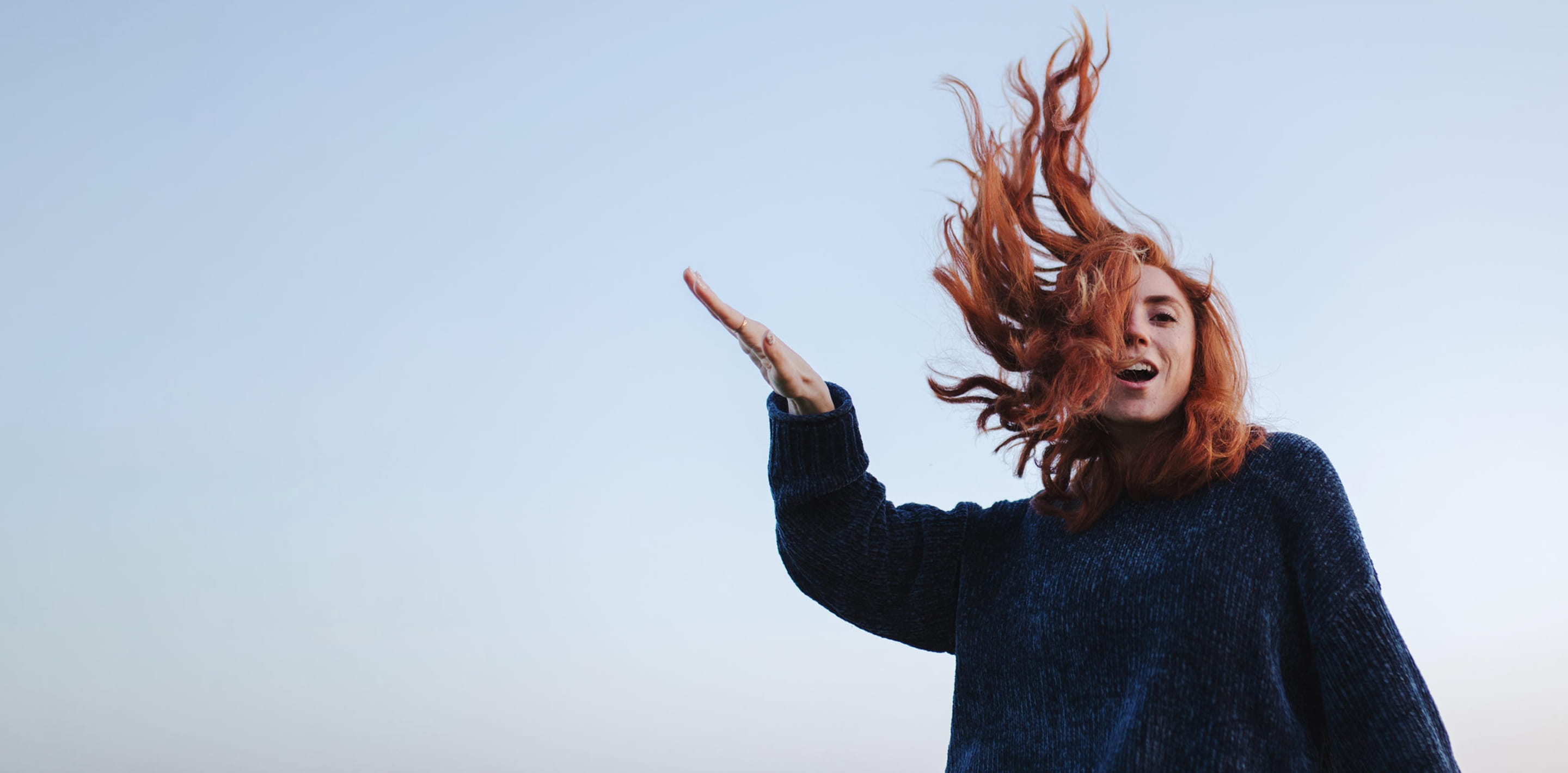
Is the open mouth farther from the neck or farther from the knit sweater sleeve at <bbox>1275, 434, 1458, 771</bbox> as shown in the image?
the knit sweater sleeve at <bbox>1275, 434, 1458, 771</bbox>

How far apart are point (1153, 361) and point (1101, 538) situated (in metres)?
0.31

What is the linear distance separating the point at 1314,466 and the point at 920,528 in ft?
2.40

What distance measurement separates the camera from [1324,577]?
194 centimetres

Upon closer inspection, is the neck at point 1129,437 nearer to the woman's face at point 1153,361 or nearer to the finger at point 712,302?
the woman's face at point 1153,361

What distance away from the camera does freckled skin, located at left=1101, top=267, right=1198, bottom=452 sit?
85.4 inches

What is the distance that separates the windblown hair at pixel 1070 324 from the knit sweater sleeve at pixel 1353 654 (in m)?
0.16

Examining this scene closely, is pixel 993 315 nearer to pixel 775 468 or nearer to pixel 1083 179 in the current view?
pixel 1083 179

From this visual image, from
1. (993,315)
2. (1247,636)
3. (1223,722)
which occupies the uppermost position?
(993,315)

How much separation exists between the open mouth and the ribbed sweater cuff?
49 centimetres

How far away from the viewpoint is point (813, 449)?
2336 millimetres

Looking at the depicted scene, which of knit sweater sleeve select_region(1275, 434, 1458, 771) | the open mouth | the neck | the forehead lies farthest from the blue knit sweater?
the forehead

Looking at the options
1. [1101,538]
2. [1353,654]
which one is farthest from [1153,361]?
[1353,654]

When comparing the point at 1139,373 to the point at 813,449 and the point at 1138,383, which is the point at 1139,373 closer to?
the point at 1138,383

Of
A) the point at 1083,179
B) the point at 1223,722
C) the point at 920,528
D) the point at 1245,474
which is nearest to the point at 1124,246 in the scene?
the point at 1083,179
